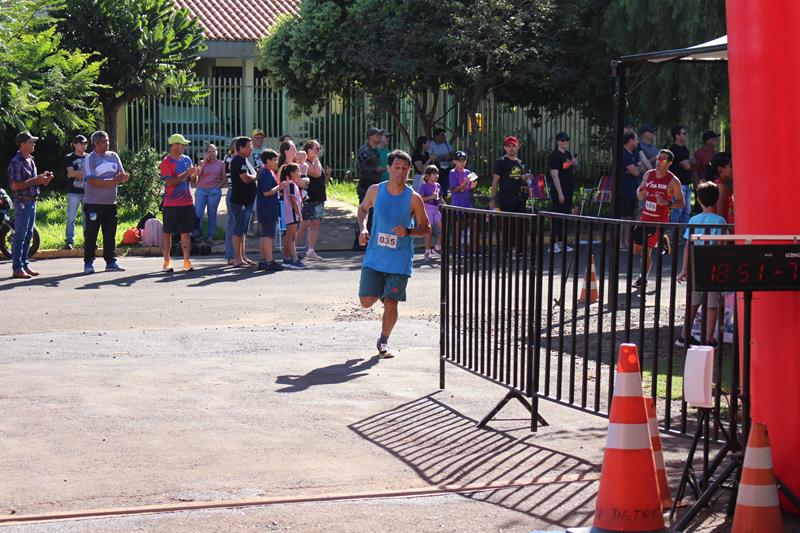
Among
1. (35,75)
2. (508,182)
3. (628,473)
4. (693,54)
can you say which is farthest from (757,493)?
(35,75)

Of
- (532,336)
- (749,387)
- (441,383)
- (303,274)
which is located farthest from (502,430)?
(303,274)

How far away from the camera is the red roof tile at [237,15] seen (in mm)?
36688

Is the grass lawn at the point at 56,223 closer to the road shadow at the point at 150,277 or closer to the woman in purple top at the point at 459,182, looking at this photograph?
the road shadow at the point at 150,277

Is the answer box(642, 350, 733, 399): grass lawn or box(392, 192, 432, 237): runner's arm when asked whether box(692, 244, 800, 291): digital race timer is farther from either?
box(392, 192, 432, 237): runner's arm

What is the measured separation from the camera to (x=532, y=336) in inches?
310

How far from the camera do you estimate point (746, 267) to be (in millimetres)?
5703

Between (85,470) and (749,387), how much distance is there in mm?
3618

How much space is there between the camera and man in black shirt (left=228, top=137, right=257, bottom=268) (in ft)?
56.8

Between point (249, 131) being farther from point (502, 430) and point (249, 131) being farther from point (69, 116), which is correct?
point (502, 430)

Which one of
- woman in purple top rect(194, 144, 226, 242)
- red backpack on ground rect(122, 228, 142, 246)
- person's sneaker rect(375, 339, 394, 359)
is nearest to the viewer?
person's sneaker rect(375, 339, 394, 359)

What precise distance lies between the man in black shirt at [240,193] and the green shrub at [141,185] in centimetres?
633

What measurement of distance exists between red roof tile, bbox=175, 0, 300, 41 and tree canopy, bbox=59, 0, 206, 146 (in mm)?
7717

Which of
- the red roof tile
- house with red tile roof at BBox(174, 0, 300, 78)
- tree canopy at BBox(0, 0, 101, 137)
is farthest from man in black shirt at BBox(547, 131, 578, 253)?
the red roof tile

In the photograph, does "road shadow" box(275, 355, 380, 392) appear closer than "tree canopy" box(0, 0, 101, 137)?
Yes
